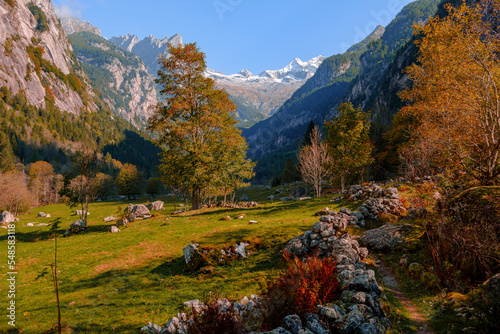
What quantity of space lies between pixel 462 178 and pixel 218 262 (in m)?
17.9

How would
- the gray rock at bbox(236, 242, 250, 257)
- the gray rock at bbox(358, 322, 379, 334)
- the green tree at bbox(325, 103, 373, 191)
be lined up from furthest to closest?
the green tree at bbox(325, 103, 373, 191) < the gray rock at bbox(236, 242, 250, 257) < the gray rock at bbox(358, 322, 379, 334)

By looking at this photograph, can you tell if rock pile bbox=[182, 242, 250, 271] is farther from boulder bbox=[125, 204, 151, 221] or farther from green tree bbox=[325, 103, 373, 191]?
green tree bbox=[325, 103, 373, 191]

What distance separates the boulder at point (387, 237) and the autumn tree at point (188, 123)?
19913 mm

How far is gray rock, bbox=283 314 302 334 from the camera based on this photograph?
636 centimetres

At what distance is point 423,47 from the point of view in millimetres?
18406

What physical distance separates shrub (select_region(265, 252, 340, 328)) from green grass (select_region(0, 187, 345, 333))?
11.6ft

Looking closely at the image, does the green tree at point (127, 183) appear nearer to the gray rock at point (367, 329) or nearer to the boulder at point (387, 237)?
the boulder at point (387, 237)

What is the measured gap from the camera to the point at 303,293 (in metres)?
7.75

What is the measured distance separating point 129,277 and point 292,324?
11785 mm

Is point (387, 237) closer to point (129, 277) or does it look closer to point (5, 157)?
point (129, 277)

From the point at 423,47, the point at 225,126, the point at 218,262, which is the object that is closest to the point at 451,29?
the point at 423,47

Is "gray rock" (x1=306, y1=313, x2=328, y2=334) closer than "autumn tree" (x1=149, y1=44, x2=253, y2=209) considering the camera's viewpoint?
Yes

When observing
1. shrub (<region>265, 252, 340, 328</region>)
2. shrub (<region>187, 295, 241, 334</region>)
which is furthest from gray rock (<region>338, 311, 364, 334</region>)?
shrub (<region>187, 295, 241, 334</region>)

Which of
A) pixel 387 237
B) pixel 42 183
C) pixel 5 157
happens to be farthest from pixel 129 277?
pixel 5 157
